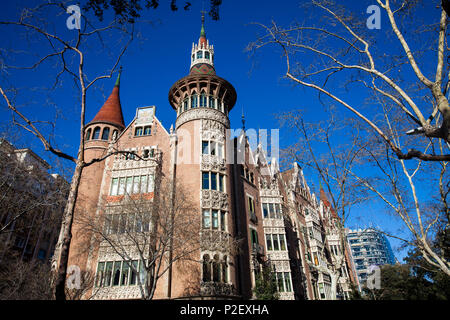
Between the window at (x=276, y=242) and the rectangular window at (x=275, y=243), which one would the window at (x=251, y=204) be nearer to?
the window at (x=276, y=242)

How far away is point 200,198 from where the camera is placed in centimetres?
2214

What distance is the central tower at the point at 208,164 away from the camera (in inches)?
788

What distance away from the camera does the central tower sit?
20016 mm

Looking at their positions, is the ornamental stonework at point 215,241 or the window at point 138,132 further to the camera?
the window at point 138,132

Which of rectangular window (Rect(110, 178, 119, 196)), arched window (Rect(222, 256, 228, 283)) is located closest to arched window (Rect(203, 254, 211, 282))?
arched window (Rect(222, 256, 228, 283))

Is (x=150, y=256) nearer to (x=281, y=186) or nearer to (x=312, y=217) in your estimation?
(x=281, y=186)

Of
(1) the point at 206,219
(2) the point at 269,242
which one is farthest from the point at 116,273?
(2) the point at 269,242

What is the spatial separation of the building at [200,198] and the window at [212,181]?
0.09 meters

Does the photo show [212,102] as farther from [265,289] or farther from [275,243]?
[265,289]

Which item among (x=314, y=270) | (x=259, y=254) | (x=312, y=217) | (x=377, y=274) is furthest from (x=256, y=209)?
(x=377, y=274)

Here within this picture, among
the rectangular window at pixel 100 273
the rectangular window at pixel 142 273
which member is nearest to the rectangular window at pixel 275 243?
the rectangular window at pixel 142 273

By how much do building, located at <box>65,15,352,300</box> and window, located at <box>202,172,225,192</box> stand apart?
0.30 feet

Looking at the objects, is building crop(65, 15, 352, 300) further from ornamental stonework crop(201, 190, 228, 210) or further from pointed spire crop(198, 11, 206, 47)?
pointed spire crop(198, 11, 206, 47)

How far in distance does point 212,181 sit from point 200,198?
208cm
